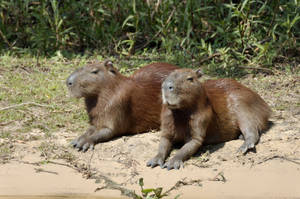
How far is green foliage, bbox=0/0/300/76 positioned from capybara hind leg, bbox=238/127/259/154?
2213mm

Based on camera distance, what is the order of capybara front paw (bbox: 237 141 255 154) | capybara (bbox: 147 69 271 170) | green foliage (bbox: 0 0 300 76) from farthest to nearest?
green foliage (bbox: 0 0 300 76) → capybara front paw (bbox: 237 141 255 154) → capybara (bbox: 147 69 271 170)

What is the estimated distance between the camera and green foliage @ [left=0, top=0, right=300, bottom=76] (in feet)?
26.5

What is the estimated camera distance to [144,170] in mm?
5273

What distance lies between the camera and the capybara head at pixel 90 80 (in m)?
5.97

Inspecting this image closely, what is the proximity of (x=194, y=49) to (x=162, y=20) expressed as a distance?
63cm

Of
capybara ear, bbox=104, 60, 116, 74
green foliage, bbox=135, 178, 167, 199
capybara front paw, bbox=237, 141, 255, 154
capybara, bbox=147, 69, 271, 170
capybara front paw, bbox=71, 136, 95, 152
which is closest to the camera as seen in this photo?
green foliage, bbox=135, 178, 167, 199

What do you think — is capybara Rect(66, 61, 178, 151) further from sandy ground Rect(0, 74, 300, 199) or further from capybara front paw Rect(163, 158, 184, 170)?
capybara front paw Rect(163, 158, 184, 170)

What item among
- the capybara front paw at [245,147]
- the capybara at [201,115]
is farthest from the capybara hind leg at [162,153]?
the capybara front paw at [245,147]

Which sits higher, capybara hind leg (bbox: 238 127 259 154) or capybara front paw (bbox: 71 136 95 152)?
capybara hind leg (bbox: 238 127 259 154)

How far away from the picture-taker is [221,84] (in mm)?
6090

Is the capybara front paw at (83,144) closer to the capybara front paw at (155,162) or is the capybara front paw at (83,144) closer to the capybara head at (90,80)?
the capybara head at (90,80)

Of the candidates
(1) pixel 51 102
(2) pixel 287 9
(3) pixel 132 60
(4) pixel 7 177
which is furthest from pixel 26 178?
(2) pixel 287 9

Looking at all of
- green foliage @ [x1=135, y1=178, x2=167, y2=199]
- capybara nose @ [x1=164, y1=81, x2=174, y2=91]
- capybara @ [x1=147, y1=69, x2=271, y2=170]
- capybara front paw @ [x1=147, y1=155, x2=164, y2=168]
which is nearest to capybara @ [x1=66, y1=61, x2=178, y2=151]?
capybara @ [x1=147, y1=69, x2=271, y2=170]

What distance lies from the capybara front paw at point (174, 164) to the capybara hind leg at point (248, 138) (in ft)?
2.03
